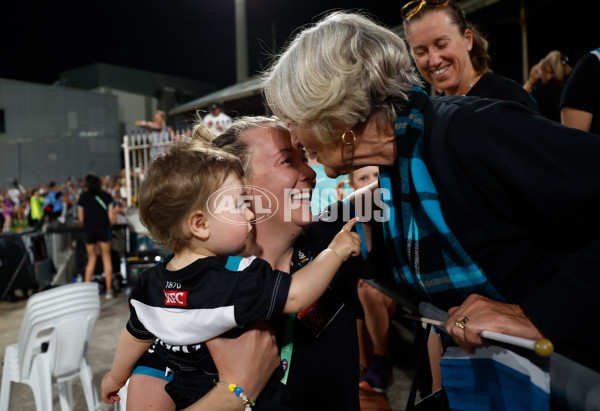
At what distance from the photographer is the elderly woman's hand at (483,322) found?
3.26ft

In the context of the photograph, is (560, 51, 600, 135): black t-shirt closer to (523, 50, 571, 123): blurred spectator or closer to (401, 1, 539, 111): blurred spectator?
(401, 1, 539, 111): blurred spectator

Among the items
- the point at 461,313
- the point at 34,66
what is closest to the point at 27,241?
the point at 461,313

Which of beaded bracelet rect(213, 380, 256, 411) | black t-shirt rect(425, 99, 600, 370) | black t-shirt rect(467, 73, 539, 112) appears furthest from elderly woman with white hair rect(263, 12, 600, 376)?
black t-shirt rect(467, 73, 539, 112)

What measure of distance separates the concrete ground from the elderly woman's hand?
236 cm

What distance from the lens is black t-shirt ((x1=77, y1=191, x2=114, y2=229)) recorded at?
7301mm

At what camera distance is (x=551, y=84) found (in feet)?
12.4

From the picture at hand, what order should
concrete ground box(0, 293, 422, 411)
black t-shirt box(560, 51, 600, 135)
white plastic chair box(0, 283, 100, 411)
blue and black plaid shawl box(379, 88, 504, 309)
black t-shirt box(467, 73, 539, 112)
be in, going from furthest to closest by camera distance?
concrete ground box(0, 293, 422, 411)
white plastic chair box(0, 283, 100, 411)
black t-shirt box(560, 51, 600, 135)
black t-shirt box(467, 73, 539, 112)
blue and black plaid shawl box(379, 88, 504, 309)

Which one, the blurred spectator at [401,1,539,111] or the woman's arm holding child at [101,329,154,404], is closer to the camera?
the woman's arm holding child at [101,329,154,404]

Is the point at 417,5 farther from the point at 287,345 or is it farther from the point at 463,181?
the point at 287,345

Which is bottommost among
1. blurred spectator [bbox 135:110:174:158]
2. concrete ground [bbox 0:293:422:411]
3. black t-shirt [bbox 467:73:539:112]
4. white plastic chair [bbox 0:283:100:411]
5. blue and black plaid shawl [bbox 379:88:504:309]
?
concrete ground [bbox 0:293:422:411]

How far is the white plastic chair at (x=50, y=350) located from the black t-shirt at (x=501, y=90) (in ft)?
9.65

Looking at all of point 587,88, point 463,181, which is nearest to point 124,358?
point 463,181

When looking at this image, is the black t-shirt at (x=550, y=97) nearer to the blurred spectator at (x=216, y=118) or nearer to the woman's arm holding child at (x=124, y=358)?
the woman's arm holding child at (x=124, y=358)

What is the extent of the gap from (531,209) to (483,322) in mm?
313
